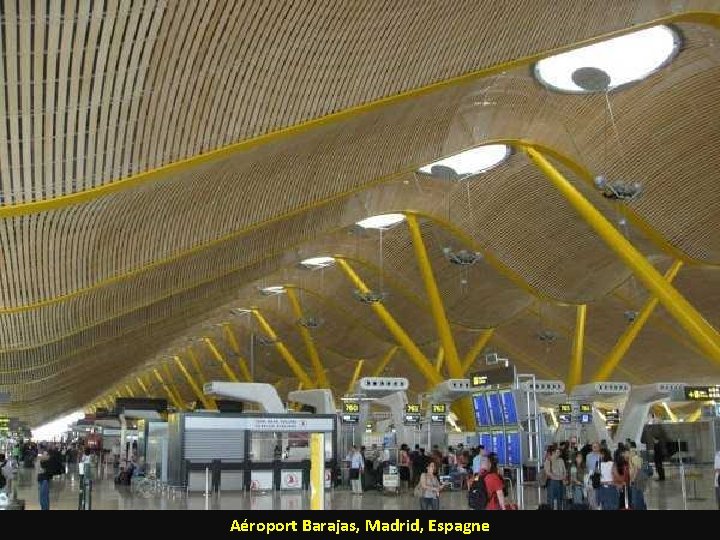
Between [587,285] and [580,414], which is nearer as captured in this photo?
[580,414]

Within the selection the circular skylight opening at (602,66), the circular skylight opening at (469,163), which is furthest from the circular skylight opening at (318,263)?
the circular skylight opening at (602,66)

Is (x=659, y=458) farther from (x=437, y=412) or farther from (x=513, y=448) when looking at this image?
(x=513, y=448)

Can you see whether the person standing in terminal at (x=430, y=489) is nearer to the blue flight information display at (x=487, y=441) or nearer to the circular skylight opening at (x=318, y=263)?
the blue flight information display at (x=487, y=441)

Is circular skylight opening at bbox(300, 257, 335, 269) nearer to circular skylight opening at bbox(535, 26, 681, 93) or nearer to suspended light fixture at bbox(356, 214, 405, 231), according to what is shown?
suspended light fixture at bbox(356, 214, 405, 231)

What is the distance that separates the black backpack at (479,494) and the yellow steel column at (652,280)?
15.2 m

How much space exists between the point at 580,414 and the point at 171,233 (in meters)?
19.4

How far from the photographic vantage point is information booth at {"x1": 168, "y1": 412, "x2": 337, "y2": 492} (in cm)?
2380

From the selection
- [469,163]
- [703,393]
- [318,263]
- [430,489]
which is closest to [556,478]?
[430,489]

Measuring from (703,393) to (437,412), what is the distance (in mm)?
9921

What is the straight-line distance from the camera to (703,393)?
2466 cm

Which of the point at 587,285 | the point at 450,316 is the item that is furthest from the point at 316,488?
the point at 450,316

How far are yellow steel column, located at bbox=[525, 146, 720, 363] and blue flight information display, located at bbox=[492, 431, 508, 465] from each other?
10.9m

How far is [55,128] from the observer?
1105 cm
